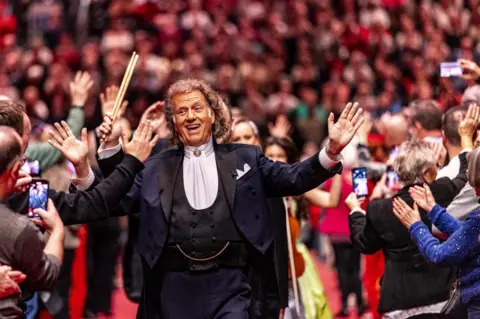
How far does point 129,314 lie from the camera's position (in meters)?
10.5

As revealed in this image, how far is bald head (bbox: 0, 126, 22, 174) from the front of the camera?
4.39 m

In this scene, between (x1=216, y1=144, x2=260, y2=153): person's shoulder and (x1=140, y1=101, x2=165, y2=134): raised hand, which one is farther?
(x1=140, y1=101, x2=165, y2=134): raised hand

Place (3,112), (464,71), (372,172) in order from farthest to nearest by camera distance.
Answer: (372,172)
(464,71)
(3,112)

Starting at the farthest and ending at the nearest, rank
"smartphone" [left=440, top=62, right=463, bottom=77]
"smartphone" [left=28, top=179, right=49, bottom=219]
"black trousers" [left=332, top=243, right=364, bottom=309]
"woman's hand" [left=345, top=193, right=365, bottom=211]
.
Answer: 1. "black trousers" [left=332, top=243, right=364, bottom=309]
2. "smartphone" [left=440, top=62, right=463, bottom=77]
3. "woman's hand" [left=345, top=193, right=365, bottom=211]
4. "smartphone" [left=28, top=179, right=49, bottom=219]

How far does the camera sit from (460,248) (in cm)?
520

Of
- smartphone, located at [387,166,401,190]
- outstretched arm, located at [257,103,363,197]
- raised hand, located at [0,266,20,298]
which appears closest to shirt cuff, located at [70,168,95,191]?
outstretched arm, located at [257,103,363,197]

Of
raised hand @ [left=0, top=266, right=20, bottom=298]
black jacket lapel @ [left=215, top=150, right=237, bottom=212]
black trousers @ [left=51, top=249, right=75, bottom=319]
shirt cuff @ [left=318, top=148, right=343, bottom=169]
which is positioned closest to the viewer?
raised hand @ [left=0, top=266, right=20, bottom=298]

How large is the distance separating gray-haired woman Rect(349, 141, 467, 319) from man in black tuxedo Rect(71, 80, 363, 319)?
2.65ft

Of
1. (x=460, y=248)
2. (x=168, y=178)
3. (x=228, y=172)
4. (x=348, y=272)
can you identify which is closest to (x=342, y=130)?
(x=228, y=172)

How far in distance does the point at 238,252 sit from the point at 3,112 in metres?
1.32

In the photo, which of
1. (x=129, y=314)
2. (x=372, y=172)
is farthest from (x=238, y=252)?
(x=129, y=314)

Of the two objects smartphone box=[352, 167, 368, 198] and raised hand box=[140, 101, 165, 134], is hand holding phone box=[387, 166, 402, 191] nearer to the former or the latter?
smartphone box=[352, 167, 368, 198]

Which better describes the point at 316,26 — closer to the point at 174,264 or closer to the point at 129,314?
the point at 129,314

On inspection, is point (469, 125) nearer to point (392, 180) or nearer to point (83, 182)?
point (392, 180)
